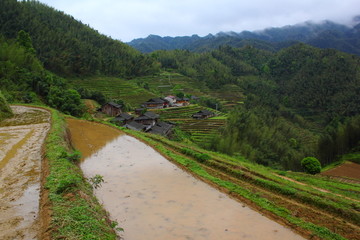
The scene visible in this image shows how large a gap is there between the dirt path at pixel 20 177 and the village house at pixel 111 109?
75.3 feet

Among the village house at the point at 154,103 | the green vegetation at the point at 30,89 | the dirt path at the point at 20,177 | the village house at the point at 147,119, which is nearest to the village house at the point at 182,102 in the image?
the village house at the point at 154,103

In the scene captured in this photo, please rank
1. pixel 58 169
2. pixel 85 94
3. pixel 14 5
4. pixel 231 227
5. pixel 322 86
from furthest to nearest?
pixel 322 86
pixel 14 5
pixel 85 94
pixel 58 169
pixel 231 227

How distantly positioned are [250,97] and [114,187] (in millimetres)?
73739

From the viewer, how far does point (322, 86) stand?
90750 mm

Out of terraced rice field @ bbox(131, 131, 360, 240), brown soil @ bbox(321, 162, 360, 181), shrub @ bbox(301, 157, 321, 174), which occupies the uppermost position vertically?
terraced rice field @ bbox(131, 131, 360, 240)

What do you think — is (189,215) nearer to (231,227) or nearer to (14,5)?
(231,227)

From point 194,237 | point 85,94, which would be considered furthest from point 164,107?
point 194,237

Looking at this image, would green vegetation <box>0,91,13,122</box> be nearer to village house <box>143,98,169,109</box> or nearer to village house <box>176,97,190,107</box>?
village house <box>143,98,169,109</box>

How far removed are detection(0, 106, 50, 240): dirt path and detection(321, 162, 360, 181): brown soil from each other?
88.9 ft

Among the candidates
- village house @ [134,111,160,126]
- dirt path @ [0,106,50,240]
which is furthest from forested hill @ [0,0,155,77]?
dirt path @ [0,106,50,240]

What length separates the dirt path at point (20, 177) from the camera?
20.1ft

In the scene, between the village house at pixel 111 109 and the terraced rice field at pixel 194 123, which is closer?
the terraced rice field at pixel 194 123

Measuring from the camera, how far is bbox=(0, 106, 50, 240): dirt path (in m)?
6.14

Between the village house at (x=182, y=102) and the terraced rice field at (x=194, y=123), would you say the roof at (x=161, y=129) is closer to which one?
the terraced rice field at (x=194, y=123)
